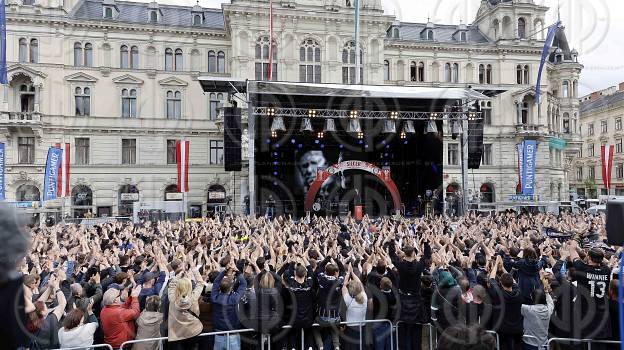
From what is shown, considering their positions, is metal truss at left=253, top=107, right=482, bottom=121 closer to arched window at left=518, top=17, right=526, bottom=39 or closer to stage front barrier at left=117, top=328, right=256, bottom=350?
stage front barrier at left=117, top=328, right=256, bottom=350

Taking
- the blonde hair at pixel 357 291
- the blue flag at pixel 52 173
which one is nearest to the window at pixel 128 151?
the blue flag at pixel 52 173

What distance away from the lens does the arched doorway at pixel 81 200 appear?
4072 centimetres

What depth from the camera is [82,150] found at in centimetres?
4203

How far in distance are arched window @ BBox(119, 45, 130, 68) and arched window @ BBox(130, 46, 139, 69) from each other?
338mm

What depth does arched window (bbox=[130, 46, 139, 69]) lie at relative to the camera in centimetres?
4309

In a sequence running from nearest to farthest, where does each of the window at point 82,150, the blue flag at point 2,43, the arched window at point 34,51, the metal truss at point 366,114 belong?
the blue flag at point 2,43 → the metal truss at point 366,114 → the arched window at point 34,51 → the window at point 82,150

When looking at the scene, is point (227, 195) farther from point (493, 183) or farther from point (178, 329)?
point (178, 329)

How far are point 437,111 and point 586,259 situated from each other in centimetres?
2547

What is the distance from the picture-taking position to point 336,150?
3681 cm

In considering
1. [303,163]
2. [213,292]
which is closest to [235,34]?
[303,163]

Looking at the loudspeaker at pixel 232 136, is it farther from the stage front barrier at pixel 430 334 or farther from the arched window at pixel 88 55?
the stage front barrier at pixel 430 334

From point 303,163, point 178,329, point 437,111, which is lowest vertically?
point 178,329

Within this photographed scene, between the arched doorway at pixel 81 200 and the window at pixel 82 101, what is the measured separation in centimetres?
629

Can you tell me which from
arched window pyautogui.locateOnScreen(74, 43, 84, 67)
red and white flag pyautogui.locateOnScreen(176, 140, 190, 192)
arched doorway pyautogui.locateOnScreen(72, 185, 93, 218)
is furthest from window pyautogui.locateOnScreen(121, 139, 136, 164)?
red and white flag pyautogui.locateOnScreen(176, 140, 190, 192)
